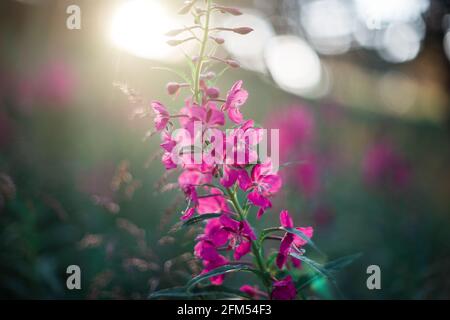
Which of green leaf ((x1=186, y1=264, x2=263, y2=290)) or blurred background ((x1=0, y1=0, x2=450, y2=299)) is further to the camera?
blurred background ((x1=0, y1=0, x2=450, y2=299))

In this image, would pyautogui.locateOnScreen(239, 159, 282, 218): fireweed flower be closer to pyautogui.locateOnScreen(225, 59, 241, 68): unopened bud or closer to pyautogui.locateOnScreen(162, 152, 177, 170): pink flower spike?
pyautogui.locateOnScreen(162, 152, 177, 170): pink flower spike


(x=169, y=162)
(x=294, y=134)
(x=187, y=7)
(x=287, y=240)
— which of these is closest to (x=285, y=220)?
(x=287, y=240)

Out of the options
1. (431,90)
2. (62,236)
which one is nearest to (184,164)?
(62,236)

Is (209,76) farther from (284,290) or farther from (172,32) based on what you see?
(284,290)

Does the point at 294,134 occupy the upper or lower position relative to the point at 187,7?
lower

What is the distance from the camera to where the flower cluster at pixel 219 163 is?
1.50 meters

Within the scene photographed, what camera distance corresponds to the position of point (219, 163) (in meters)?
1.51

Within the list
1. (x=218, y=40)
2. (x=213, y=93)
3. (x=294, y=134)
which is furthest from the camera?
(x=294, y=134)

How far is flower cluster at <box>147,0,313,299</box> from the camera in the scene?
4.93 ft

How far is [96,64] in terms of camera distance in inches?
199

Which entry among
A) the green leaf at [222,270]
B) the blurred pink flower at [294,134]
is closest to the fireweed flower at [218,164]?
the green leaf at [222,270]

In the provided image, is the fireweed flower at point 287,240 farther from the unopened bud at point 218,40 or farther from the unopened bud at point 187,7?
the unopened bud at point 187,7

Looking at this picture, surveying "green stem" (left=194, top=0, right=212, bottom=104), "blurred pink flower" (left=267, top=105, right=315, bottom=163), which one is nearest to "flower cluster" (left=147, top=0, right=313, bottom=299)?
"green stem" (left=194, top=0, right=212, bottom=104)

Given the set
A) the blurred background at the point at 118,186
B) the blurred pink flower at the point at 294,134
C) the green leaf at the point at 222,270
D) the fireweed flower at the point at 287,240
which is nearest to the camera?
the green leaf at the point at 222,270
